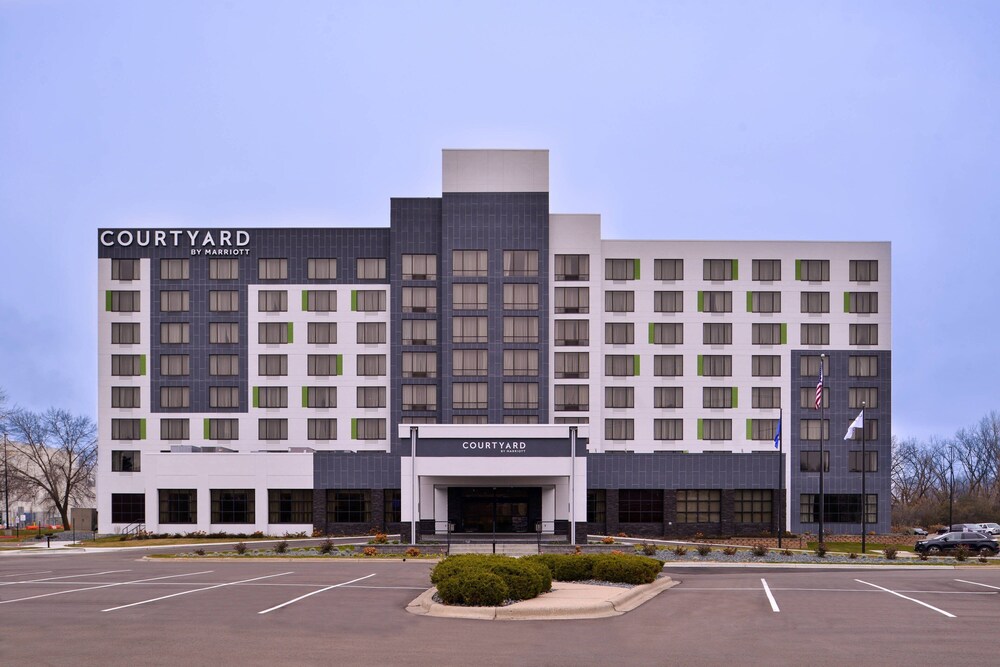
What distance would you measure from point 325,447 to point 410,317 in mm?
12401

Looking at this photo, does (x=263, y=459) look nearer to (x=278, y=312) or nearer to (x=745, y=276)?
(x=278, y=312)

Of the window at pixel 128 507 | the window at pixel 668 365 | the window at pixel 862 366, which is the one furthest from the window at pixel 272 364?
the window at pixel 862 366

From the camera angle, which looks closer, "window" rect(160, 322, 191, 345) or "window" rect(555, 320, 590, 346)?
"window" rect(555, 320, 590, 346)

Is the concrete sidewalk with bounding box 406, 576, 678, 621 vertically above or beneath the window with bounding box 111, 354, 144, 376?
beneath

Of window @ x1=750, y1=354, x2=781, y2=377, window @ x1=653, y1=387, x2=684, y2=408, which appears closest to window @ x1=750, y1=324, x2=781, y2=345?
window @ x1=750, y1=354, x2=781, y2=377

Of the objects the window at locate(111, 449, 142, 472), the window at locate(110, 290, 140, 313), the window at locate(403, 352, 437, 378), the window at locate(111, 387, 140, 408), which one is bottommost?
the window at locate(111, 449, 142, 472)

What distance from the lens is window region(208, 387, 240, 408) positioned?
83.9 metres

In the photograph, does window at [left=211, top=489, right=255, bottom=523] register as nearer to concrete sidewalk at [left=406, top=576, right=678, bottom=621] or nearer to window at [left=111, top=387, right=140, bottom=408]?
window at [left=111, top=387, right=140, bottom=408]

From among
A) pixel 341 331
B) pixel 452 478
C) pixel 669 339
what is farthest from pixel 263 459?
pixel 669 339

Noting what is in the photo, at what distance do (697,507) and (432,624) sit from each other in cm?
5670

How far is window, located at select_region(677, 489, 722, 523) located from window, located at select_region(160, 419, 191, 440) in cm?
3888

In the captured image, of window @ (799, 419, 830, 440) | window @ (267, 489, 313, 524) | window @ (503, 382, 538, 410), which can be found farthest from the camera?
window @ (799, 419, 830, 440)

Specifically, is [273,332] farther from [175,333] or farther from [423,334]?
[423,334]

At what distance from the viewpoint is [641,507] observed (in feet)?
255
